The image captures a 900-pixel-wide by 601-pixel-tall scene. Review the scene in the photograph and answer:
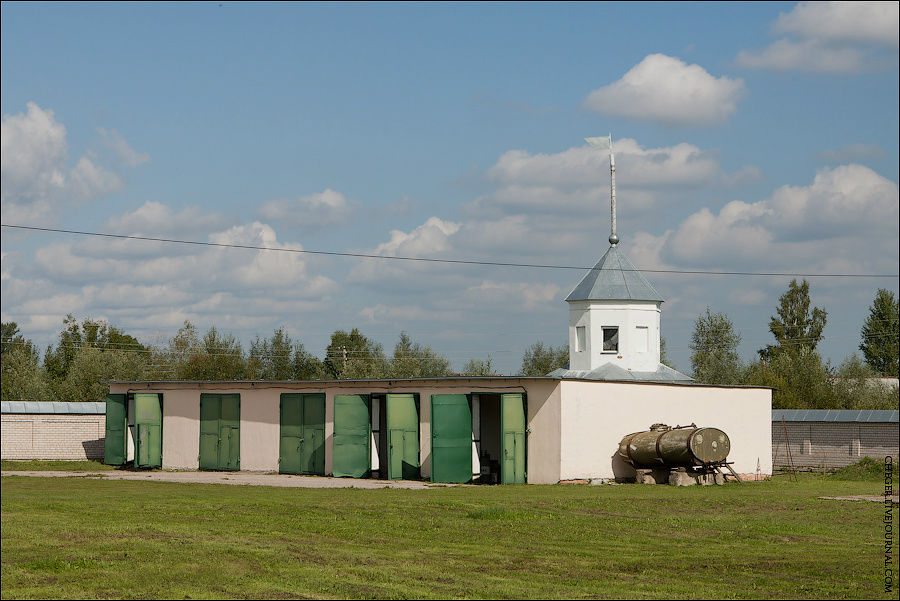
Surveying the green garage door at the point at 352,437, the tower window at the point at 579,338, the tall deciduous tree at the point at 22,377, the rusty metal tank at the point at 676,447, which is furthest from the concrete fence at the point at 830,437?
the tall deciduous tree at the point at 22,377

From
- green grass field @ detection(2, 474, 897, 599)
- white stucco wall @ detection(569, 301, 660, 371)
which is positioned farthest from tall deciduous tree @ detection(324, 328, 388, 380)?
green grass field @ detection(2, 474, 897, 599)

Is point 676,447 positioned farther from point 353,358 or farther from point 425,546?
point 353,358

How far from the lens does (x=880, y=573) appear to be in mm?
12055

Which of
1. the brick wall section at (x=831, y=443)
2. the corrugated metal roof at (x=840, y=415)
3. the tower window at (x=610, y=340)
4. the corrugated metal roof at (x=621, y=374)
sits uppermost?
the tower window at (x=610, y=340)

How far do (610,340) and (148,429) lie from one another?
16.0 meters

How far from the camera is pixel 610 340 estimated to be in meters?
37.3

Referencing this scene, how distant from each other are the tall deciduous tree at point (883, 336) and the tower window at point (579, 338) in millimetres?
→ 45548

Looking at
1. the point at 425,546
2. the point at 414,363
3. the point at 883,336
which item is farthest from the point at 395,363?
A: the point at 425,546

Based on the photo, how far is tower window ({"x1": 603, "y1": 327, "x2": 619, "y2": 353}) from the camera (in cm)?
3719

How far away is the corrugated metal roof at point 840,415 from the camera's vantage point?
3556cm

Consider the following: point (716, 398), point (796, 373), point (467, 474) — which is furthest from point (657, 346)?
point (796, 373)

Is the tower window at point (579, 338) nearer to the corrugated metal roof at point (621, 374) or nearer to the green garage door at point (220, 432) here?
the corrugated metal roof at point (621, 374)

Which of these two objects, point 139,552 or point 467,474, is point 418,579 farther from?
point 467,474

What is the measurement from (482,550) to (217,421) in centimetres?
2290
